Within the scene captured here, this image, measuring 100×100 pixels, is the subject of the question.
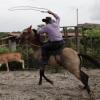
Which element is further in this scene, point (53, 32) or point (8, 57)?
point (8, 57)

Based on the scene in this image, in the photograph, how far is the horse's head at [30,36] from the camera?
12836 millimetres

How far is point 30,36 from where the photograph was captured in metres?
12.9

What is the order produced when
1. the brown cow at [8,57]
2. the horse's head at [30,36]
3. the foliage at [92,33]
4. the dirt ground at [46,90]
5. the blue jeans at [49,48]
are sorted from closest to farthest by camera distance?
the dirt ground at [46,90] → the blue jeans at [49,48] → the horse's head at [30,36] → the brown cow at [8,57] → the foliage at [92,33]

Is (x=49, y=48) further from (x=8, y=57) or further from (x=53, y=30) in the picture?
(x=8, y=57)

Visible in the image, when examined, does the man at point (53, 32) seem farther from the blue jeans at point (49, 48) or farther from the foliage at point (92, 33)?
the foliage at point (92, 33)


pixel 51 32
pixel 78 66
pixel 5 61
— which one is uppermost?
pixel 51 32

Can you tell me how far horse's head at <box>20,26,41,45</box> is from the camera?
12.8m

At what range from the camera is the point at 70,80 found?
14.8 m

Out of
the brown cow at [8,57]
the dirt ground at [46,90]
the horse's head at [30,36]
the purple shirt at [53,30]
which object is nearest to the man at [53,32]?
the purple shirt at [53,30]

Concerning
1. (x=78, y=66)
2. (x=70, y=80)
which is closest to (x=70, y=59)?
(x=78, y=66)

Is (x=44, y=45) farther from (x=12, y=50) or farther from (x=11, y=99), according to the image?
(x=12, y=50)

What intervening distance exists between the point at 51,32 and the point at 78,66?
1255mm

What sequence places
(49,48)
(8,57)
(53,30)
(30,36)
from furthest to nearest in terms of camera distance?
(8,57) → (30,36) → (49,48) → (53,30)

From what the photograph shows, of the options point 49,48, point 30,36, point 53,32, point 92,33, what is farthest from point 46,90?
point 92,33
